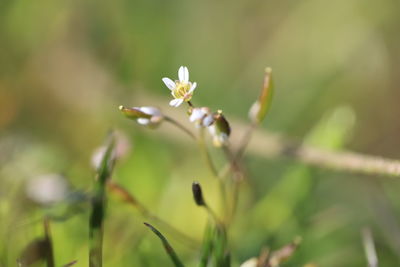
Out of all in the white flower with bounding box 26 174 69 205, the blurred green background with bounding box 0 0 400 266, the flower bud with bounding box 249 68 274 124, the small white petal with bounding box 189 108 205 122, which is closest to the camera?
the small white petal with bounding box 189 108 205 122

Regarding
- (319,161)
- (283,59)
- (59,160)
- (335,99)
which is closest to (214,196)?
(319,161)

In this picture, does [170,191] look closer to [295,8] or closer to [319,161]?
[319,161]

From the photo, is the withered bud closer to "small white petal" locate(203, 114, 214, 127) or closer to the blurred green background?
"small white petal" locate(203, 114, 214, 127)

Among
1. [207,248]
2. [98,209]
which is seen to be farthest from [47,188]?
[207,248]

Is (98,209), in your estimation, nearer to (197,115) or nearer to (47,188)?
(197,115)

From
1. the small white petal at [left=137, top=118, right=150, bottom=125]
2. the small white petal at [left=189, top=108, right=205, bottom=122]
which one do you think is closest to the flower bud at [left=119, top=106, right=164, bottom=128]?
the small white petal at [left=137, top=118, right=150, bottom=125]

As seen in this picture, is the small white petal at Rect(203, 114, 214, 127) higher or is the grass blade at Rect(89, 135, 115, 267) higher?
the small white petal at Rect(203, 114, 214, 127)

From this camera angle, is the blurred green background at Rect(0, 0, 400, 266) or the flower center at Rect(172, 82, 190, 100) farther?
the blurred green background at Rect(0, 0, 400, 266)
